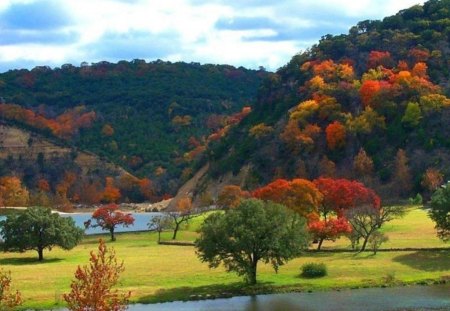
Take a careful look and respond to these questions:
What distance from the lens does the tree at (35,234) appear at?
301ft

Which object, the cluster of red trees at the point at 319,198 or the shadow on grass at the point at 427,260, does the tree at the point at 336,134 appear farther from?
the shadow on grass at the point at 427,260

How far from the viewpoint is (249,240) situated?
67188 millimetres

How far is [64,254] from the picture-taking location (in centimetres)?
9725

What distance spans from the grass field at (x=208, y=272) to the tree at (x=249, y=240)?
194cm

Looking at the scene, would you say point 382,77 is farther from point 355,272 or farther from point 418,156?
point 355,272

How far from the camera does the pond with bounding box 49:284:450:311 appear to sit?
5744 centimetres

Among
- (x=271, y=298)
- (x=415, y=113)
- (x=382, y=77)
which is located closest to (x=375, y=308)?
(x=271, y=298)

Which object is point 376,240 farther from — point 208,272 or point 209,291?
point 209,291

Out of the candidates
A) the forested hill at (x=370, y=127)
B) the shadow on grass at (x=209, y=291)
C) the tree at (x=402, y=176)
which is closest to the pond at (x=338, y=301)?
the shadow on grass at (x=209, y=291)

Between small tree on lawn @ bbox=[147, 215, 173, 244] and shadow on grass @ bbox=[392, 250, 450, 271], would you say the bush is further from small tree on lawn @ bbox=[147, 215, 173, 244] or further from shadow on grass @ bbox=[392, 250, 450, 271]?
small tree on lawn @ bbox=[147, 215, 173, 244]

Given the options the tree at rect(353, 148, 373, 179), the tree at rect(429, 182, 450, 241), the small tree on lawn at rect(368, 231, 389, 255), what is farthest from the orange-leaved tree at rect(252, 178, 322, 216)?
the tree at rect(353, 148, 373, 179)

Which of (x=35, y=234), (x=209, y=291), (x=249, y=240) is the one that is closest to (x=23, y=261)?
(x=35, y=234)

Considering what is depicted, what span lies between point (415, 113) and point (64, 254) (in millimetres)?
90023

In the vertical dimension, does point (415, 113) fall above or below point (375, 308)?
above
